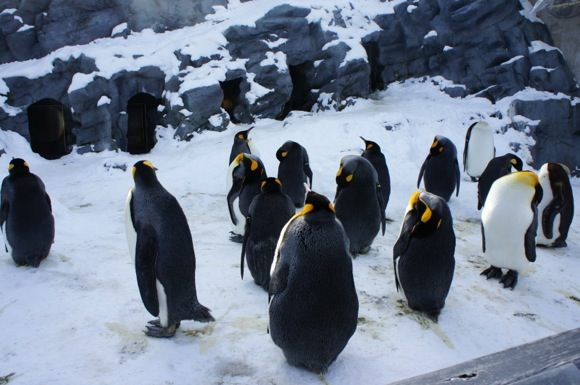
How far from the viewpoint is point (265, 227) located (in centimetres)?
320

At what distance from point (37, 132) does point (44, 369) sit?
10.3 m

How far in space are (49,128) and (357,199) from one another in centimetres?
964

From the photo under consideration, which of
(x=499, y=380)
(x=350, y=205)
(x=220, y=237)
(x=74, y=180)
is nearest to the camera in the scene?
(x=499, y=380)

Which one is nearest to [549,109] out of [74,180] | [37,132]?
[74,180]

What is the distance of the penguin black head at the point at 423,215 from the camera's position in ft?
9.45

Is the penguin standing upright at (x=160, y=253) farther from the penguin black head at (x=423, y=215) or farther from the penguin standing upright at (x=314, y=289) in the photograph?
the penguin black head at (x=423, y=215)

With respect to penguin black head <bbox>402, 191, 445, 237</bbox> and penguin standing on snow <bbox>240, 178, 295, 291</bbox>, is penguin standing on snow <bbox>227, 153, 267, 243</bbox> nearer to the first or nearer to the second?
penguin standing on snow <bbox>240, 178, 295, 291</bbox>

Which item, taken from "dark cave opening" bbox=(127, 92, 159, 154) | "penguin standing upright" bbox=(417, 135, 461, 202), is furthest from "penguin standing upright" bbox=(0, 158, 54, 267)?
"dark cave opening" bbox=(127, 92, 159, 154)

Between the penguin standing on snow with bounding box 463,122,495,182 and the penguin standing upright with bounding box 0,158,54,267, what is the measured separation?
250 inches

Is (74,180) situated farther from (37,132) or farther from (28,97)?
(37,132)

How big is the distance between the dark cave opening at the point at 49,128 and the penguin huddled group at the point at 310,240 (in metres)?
7.28

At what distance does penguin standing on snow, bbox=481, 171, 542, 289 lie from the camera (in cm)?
368

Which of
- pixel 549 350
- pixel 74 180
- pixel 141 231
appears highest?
pixel 549 350

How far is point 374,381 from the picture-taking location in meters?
2.28
